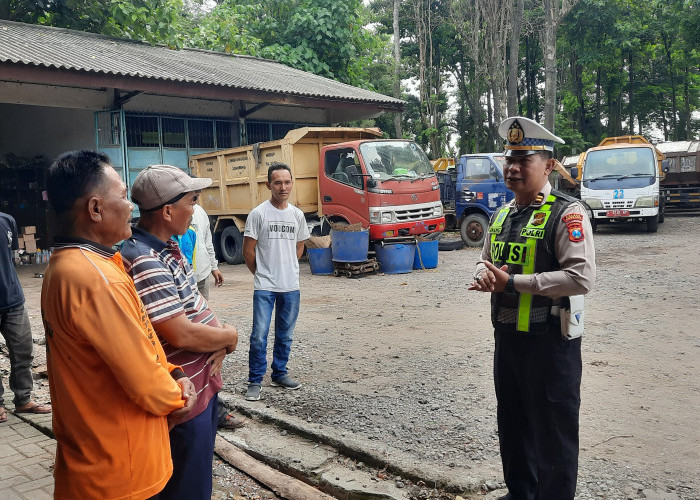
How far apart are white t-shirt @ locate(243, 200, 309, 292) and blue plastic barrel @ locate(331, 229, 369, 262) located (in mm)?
5712

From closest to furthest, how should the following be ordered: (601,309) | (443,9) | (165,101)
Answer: (601,309) → (165,101) → (443,9)

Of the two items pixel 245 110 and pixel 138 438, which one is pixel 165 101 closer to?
pixel 245 110

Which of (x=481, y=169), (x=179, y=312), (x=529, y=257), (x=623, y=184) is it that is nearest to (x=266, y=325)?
(x=529, y=257)

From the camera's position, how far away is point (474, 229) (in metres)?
14.1

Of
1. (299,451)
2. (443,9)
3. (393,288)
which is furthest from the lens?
(443,9)

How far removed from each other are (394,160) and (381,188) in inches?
34.3

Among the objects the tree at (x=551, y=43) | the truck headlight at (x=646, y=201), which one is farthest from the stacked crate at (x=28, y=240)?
the tree at (x=551, y=43)

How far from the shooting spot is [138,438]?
5.86 ft

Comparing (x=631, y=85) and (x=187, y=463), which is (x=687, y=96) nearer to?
(x=631, y=85)

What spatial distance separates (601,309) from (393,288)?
3.26 m

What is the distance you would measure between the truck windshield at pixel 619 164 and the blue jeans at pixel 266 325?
12000 millimetres

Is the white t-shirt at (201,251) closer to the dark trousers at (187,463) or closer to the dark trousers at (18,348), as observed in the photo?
the dark trousers at (18,348)

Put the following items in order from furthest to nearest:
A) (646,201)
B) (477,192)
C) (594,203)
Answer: (594,203) < (646,201) < (477,192)

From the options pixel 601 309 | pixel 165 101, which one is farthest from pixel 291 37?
pixel 601 309
